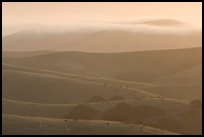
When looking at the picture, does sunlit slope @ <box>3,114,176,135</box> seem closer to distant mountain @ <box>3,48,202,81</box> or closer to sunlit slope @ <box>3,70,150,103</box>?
sunlit slope @ <box>3,70,150,103</box>

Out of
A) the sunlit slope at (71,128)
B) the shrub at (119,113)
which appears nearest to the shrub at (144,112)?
the shrub at (119,113)

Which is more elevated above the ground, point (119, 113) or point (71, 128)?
point (119, 113)

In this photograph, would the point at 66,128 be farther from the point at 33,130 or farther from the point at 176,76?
the point at 176,76

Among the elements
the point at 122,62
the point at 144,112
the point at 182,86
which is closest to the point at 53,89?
the point at 182,86

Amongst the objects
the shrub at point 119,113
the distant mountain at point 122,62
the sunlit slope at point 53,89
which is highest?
the distant mountain at point 122,62

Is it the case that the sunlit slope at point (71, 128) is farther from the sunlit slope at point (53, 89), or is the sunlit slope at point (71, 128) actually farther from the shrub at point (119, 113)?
the sunlit slope at point (53, 89)

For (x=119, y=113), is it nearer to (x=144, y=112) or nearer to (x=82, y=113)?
(x=144, y=112)

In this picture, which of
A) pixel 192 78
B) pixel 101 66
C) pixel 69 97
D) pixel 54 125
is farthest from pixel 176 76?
pixel 54 125

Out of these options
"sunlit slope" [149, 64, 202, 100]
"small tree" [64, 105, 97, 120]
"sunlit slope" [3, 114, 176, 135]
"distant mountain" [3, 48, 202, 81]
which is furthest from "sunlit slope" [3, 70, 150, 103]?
"sunlit slope" [3, 114, 176, 135]

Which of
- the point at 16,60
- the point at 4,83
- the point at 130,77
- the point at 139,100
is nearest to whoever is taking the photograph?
the point at 139,100
